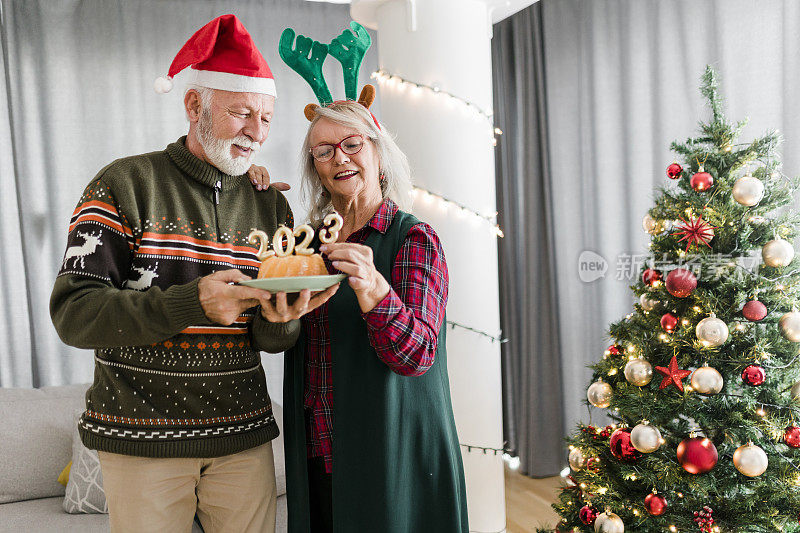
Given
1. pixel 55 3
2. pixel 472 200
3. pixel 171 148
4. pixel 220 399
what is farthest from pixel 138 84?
pixel 220 399

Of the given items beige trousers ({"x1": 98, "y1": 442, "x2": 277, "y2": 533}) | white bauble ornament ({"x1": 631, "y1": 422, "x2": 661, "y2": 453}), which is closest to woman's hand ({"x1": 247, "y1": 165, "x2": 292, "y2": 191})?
beige trousers ({"x1": 98, "y1": 442, "x2": 277, "y2": 533})

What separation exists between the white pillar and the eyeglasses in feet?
3.30

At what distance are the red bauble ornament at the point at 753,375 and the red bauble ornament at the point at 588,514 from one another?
0.60m

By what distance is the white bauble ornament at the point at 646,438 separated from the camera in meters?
1.71

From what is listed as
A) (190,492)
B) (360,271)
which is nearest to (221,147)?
(360,271)

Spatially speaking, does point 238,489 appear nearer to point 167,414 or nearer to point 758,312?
point 167,414

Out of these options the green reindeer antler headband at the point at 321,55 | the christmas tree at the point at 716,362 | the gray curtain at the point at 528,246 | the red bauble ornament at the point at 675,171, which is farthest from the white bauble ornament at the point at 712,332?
the gray curtain at the point at 528,246

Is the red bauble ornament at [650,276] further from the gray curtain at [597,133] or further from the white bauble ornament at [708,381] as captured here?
the gray curtain at [597,133]

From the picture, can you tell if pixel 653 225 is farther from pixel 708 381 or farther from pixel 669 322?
pixel 708 381

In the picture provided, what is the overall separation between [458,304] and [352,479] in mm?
1228

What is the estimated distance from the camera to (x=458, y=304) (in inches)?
98.0

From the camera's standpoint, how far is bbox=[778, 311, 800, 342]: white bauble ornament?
1.60 m

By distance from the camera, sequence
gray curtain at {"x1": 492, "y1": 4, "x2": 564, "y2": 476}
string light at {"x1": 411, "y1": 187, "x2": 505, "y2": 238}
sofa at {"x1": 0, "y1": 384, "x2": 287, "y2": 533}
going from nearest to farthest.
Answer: sofa at {"x1": 0, "y1": 384, "x2": 287, "y2": 533} → string light at {"x1": 411, "y1": 187, "x2": 505, "y2": 238} → gray curtain at {"x1": 492, "y1": 4, "x2": 564, "y2": 476}

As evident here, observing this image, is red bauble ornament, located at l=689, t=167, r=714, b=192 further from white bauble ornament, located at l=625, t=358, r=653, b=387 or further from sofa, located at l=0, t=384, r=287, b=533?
sofa, located at l=0, t=384, r=287, b=533
